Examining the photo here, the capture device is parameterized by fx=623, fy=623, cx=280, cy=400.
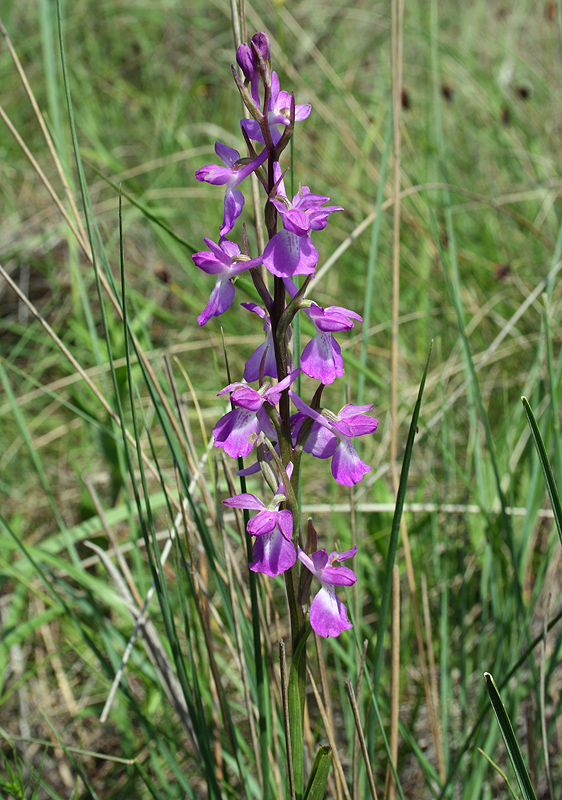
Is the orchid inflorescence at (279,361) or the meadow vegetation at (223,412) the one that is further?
the meadow vegetation at (223,412)

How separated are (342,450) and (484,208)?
2367mm

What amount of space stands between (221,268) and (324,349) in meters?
0.16

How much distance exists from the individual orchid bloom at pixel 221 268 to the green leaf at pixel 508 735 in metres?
0.51

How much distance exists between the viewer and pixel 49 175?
3.54 metres

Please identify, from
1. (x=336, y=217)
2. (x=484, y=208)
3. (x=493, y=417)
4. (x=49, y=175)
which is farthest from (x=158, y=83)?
(x=493, y=417)

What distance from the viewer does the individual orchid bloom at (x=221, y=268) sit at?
0.76 m

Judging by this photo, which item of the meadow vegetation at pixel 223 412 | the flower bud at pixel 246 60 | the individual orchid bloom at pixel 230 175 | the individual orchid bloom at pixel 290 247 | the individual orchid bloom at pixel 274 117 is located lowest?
the meadow vegetation at pixel 223 412

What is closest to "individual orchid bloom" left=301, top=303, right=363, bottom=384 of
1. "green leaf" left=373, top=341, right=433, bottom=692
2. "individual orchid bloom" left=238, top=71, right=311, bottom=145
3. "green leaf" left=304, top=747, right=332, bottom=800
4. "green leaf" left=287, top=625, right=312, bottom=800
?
"green leaf" left=373, top=341, right=433, bottom=692

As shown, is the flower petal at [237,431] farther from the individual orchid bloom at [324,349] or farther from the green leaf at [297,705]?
the green leaf at [297,705]

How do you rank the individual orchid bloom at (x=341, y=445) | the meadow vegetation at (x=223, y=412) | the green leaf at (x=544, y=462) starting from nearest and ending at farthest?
1. the green leaf at (x=544, y=462)
2. the individual orchid bloom at (x=341, y=445)
3. the meadow vegetation at (x=223, y=412)

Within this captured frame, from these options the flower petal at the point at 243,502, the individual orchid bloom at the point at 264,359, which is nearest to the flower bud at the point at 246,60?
the individual orchid bloom at the point at 264,359

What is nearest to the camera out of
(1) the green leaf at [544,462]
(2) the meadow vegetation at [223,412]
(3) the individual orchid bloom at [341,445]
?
(1) the green leaf at [544,462]

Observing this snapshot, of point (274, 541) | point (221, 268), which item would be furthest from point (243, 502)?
point (221, 268)

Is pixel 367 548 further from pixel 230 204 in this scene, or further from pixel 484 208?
pixel 484 208
